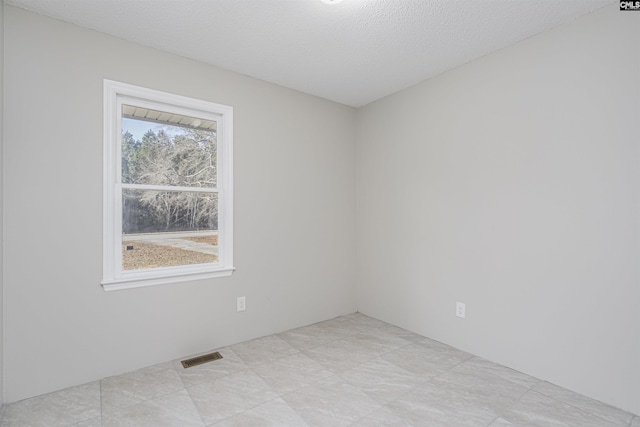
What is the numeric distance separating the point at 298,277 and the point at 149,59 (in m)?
2.32

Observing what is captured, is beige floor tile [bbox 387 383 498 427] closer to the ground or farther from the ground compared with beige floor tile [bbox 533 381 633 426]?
closer to the ground

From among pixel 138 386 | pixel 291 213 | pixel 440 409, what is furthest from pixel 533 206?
pixel 138 386

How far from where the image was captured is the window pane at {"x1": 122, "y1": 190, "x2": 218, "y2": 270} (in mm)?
2457

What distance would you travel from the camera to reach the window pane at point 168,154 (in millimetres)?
2473

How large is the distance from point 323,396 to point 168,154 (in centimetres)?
220

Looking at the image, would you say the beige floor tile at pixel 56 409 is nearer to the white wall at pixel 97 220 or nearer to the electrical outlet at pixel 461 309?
the white wall at pixel 97 220

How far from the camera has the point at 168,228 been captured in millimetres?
2635

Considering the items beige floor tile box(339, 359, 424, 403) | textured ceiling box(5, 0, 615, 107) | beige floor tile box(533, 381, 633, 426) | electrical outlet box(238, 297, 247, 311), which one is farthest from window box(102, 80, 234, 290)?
beige floor tile box(533, 381, 633, 426)

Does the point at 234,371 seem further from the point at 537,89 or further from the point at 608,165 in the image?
the point at 537,89

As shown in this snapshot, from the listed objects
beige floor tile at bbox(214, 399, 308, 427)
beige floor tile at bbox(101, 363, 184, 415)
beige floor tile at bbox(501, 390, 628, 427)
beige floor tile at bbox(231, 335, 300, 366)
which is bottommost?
beige floor tile at bbox(231, 335, 300, 366)

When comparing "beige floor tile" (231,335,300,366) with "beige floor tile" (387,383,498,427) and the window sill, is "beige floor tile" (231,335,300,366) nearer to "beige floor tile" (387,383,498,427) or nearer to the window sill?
the window sill

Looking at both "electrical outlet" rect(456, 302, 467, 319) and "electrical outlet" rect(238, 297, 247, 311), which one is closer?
"electrical outlet" rect(456, 302, 467, 319)

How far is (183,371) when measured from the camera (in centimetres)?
235

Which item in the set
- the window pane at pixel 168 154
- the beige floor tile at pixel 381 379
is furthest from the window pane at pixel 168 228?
the beige floor tile at pixel 381 379
